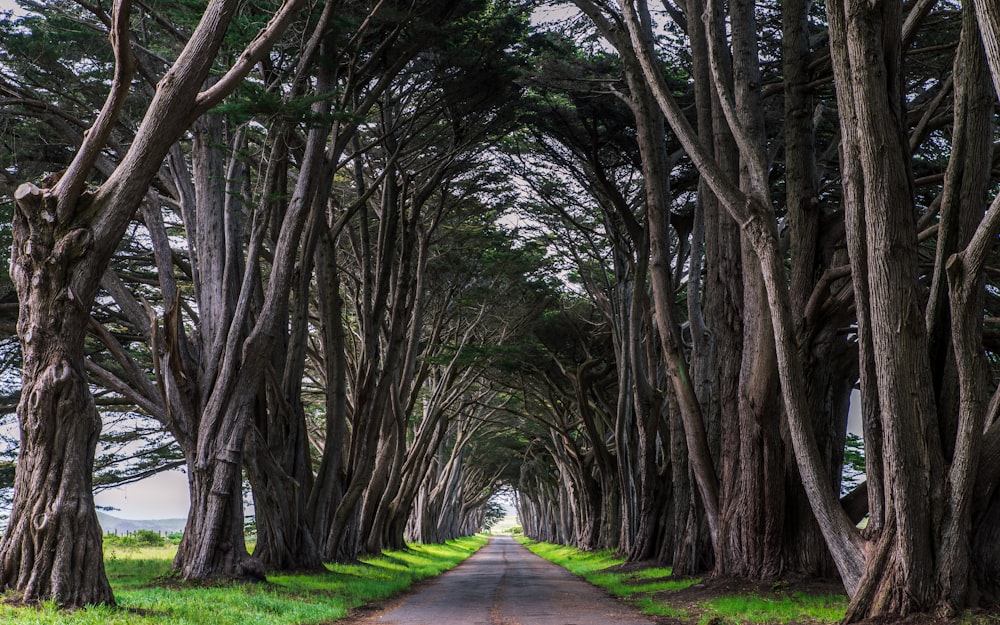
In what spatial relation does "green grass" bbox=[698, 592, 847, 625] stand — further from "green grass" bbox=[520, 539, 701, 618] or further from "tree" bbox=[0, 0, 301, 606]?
"tree" bbox=[0, 0, 301, 606]

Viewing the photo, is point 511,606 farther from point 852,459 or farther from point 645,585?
point 852,459

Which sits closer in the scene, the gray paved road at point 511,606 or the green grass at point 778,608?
the green grass at point 778,608

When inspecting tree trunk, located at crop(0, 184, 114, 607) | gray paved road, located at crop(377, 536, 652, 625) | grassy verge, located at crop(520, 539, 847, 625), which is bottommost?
gray paved road, located at crop(377, 536, 652, 625)

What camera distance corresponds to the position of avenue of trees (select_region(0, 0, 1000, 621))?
7.05m

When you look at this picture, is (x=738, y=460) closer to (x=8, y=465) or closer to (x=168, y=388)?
(x=168, y=388)

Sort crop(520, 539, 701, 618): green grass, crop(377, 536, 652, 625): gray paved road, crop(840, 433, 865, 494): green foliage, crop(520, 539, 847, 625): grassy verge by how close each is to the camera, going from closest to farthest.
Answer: crop(520, 539, 847, 625): grassy verge → crop(377, 536, 652, 625): gray paved road → crop(520, 539, 701, 618): green grass → crop(840, 433, 865, 494): green foliage

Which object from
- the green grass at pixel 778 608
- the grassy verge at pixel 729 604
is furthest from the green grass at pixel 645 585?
the green grass at pixel 778 608

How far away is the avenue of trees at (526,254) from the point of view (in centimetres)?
705

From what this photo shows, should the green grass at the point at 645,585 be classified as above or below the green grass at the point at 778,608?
below

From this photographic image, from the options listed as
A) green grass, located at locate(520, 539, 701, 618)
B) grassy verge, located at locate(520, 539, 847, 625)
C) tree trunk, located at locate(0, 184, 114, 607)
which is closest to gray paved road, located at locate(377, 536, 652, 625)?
green grass, located at locate(520, 539, 701, 618)

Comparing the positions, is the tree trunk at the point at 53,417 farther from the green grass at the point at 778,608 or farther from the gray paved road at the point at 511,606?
the green grass at the point at 778,608

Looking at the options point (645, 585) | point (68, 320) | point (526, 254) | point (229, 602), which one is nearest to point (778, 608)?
point (645, 585)

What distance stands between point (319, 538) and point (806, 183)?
33.9 feet

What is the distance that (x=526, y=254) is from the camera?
2259cm
